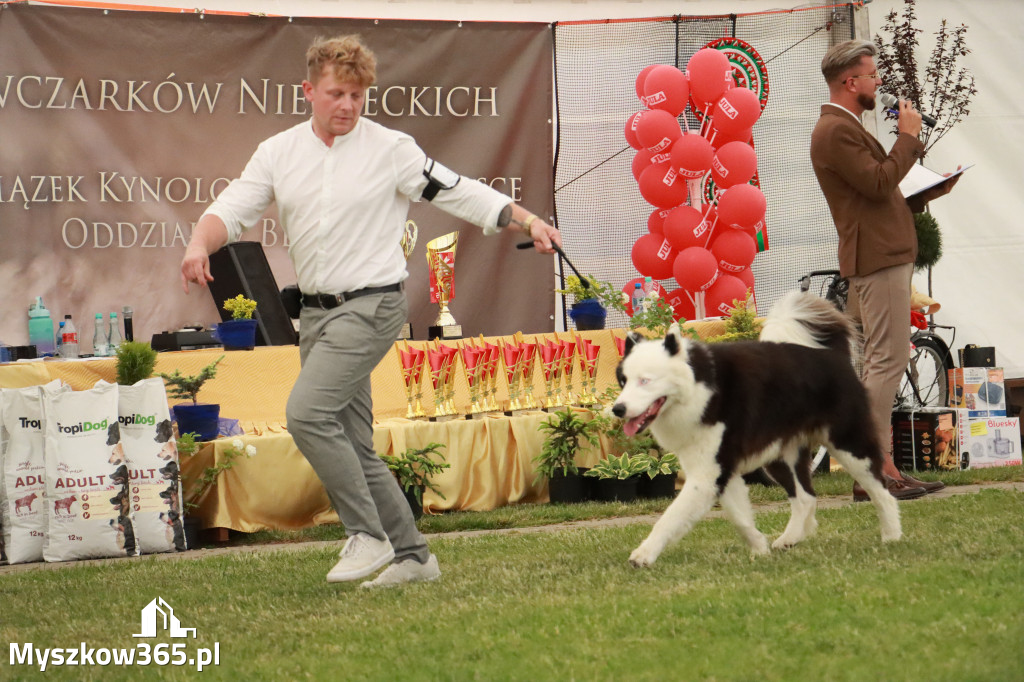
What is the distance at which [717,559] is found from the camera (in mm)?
4020

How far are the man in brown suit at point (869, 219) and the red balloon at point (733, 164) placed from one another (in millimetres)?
2108

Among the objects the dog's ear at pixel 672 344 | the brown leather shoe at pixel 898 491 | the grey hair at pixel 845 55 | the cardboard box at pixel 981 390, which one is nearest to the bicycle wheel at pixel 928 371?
the cardboard box at pixel 981 390

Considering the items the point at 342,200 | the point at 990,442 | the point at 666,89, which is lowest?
the point at 990,442

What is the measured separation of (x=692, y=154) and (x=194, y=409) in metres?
3.62

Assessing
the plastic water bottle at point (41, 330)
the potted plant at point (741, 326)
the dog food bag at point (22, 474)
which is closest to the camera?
the dog food bag at point (22, 474)

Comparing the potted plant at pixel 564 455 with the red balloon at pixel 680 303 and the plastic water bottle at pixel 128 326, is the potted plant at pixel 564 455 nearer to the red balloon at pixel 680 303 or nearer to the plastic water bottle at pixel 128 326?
the red balloon at pixel 680 303

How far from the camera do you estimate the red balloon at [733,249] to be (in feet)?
25.2

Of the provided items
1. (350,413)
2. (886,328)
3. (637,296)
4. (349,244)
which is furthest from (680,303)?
(349,244)

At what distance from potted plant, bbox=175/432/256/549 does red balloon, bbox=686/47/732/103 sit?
3.90m

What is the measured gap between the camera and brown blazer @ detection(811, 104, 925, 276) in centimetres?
524

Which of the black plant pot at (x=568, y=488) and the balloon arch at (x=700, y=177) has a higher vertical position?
the balloon arch at (x=700, y=177)

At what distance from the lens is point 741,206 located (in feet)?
24.7

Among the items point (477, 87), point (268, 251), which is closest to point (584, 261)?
point (477, 87)

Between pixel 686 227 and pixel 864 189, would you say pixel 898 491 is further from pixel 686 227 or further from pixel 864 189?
pixel 686 227
